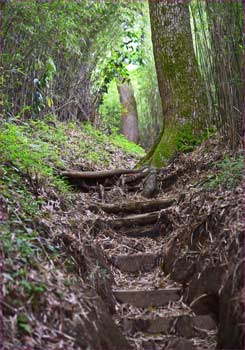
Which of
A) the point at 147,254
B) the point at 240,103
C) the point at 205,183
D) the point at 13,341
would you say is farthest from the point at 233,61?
the point at 13,341

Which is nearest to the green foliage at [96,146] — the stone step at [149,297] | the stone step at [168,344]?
the stone step at [149,297]

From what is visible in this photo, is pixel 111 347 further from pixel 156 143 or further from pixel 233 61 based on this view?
pixel 156 143

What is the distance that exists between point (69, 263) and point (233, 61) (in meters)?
1.80

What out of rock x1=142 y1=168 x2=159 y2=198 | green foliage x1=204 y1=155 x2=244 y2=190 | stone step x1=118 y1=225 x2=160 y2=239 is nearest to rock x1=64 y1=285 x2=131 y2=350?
green foliage x1=204 y1=155 x2=244 y2=190

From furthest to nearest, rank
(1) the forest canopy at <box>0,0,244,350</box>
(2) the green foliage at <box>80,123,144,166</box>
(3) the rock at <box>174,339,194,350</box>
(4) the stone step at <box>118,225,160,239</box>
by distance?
1. (2) the green foliage at <box>80,123,144,166</box>
2. (4) the stone step at <box>118,225,160,239</box>
3. (3) the rock at <box>174,339,194,350</box>
4. (1) the forest canopy at <box>0,0,244,350</box>

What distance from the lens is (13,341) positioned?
72.4 inches

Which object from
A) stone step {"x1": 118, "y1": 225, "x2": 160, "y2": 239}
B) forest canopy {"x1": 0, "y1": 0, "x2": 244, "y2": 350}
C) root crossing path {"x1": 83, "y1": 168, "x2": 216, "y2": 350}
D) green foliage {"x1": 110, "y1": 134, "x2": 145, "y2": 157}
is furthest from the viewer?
green foliage {"x1": 110, "y1": 134, "x2": 145, "y2": 157}

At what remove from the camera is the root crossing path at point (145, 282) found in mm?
2619

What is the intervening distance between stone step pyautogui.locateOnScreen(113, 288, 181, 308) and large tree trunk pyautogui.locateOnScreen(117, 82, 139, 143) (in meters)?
9.07

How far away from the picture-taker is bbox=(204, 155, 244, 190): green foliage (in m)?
2.93

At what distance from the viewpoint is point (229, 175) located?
3.02 meters

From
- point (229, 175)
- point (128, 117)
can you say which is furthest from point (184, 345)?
point (128, 117)

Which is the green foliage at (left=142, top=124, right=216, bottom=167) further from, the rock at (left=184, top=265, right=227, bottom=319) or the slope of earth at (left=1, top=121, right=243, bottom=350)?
the rock at (left=184, top=265, right=227, bottom=319)

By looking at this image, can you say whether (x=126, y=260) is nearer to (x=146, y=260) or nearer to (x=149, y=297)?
(x=146, y=260)
